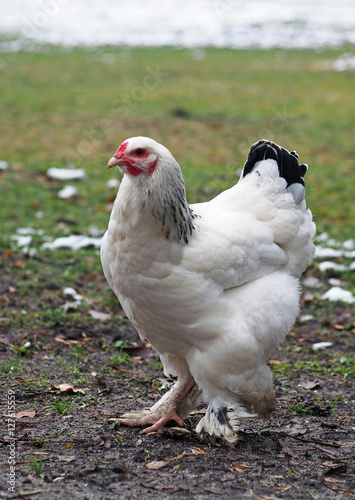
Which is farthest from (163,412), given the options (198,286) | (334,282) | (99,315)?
(334,282)

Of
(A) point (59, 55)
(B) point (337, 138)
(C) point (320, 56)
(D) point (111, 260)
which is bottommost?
(D) point (111, 260)

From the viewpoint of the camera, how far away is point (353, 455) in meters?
3.87

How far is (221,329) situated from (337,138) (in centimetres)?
878

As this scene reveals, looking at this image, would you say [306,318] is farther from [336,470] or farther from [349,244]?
[336,470]

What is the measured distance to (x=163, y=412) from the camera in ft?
13.6

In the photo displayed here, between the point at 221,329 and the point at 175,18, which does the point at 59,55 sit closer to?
the point at 175,18

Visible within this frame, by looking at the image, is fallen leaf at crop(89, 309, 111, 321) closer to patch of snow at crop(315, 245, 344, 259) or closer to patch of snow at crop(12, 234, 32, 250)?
patch of snow at crop(12, 234, 32, 250)

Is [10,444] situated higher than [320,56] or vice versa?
[320,56]

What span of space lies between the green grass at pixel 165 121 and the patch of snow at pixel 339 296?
61.2 inches

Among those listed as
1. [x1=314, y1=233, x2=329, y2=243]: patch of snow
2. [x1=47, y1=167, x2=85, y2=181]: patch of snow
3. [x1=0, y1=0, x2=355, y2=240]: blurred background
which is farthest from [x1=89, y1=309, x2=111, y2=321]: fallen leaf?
[x1=47, y1=167, x2=85, y2=181]: patch of snow

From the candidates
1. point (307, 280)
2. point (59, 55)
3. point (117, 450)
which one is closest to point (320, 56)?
point (59, 55)

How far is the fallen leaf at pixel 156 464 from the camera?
138 inches

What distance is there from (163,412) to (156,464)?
0.61 meters

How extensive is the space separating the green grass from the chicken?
3.64m
